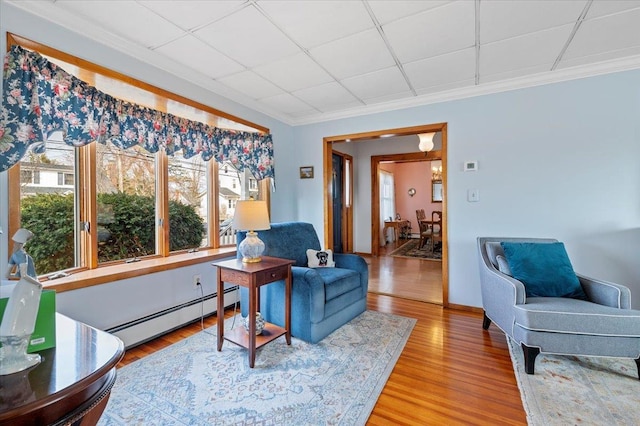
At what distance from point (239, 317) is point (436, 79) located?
3117 mm

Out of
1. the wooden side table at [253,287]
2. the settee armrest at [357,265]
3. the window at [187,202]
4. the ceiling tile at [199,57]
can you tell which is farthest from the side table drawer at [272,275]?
the ceiling tile at [199,57]

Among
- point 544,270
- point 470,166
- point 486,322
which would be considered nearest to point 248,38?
point 470,166

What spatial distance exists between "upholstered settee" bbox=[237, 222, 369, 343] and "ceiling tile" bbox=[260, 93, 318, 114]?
150cm

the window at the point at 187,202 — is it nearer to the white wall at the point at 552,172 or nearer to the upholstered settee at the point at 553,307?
the white wall at the point at 552,172

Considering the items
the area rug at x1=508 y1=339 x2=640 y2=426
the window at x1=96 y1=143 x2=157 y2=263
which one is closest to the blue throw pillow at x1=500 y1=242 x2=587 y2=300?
the area rug at x1=508 y1=339 x2=640 y2=426

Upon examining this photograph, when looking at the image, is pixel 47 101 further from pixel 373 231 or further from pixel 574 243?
pixel 373 231

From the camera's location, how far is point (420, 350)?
93.5 inches

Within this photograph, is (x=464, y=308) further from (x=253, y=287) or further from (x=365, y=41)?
(x=365, y=41)

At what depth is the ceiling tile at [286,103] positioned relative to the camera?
11.4 feet

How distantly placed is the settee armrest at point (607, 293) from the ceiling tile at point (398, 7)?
2271 mm

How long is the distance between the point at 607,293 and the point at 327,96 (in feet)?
10.0

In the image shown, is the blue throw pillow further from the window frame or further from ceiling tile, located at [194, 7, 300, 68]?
the window frame

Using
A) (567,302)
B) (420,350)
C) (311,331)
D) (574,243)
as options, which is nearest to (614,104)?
(574,243)

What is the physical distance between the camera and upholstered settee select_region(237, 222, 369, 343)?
2.43 meters
